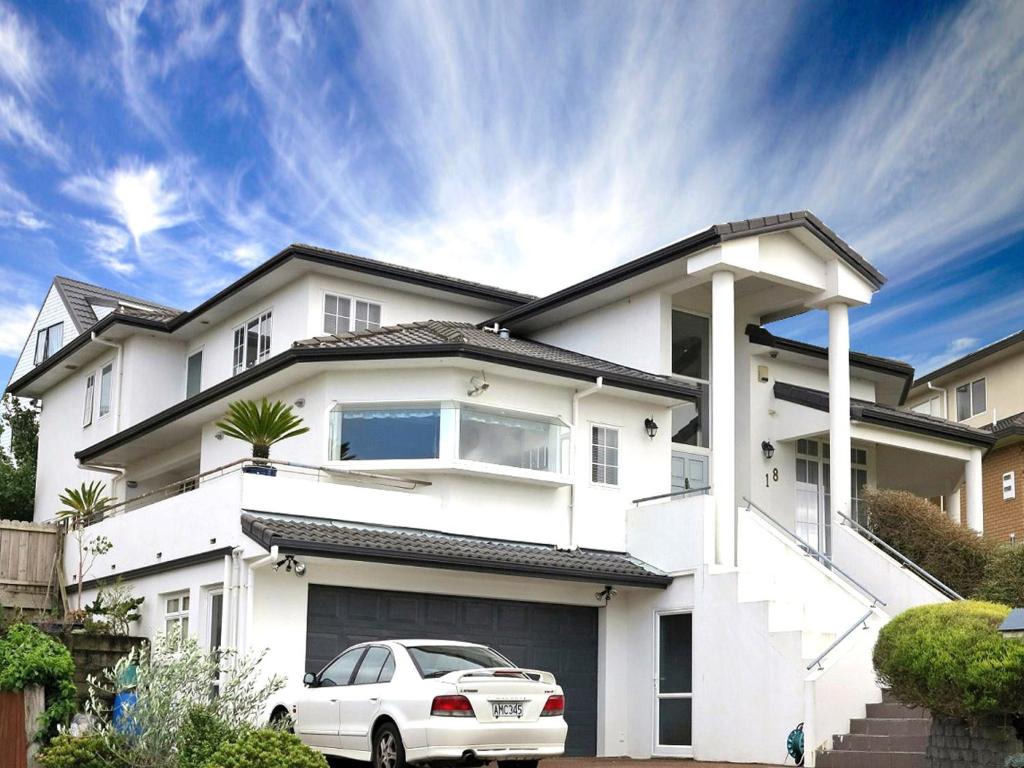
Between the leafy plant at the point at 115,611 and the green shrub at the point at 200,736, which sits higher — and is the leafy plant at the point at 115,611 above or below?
above

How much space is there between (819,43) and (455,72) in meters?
13.9

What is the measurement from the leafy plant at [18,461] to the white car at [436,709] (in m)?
24.3

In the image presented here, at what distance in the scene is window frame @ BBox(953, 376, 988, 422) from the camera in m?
37.7

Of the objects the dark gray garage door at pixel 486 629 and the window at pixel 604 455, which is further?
the window at pixel 604 455

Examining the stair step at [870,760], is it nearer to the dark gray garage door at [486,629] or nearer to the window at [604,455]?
the dark gray garage door at [486,629]

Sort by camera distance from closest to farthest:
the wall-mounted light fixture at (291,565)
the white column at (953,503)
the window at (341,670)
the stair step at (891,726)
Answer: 1. the window at (341,670)
2. the stair step at (891,726)
3. the wall-mounted light fixture at (291,565)
4. the white column at (953,503)

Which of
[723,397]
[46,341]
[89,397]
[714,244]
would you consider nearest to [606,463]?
[723,397]

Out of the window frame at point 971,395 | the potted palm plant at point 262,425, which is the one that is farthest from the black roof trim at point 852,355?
the potted palm plant at point 262,425

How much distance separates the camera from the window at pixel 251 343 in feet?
85.1

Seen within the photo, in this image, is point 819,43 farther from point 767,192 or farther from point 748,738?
point 748,738

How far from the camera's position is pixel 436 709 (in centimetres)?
1302

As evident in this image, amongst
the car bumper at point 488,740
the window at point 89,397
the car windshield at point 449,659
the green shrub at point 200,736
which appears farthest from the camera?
the window at point 89,397

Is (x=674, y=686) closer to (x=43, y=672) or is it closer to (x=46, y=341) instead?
(x=43, y=672)

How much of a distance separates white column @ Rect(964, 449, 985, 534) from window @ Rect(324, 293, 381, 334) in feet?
38.9
